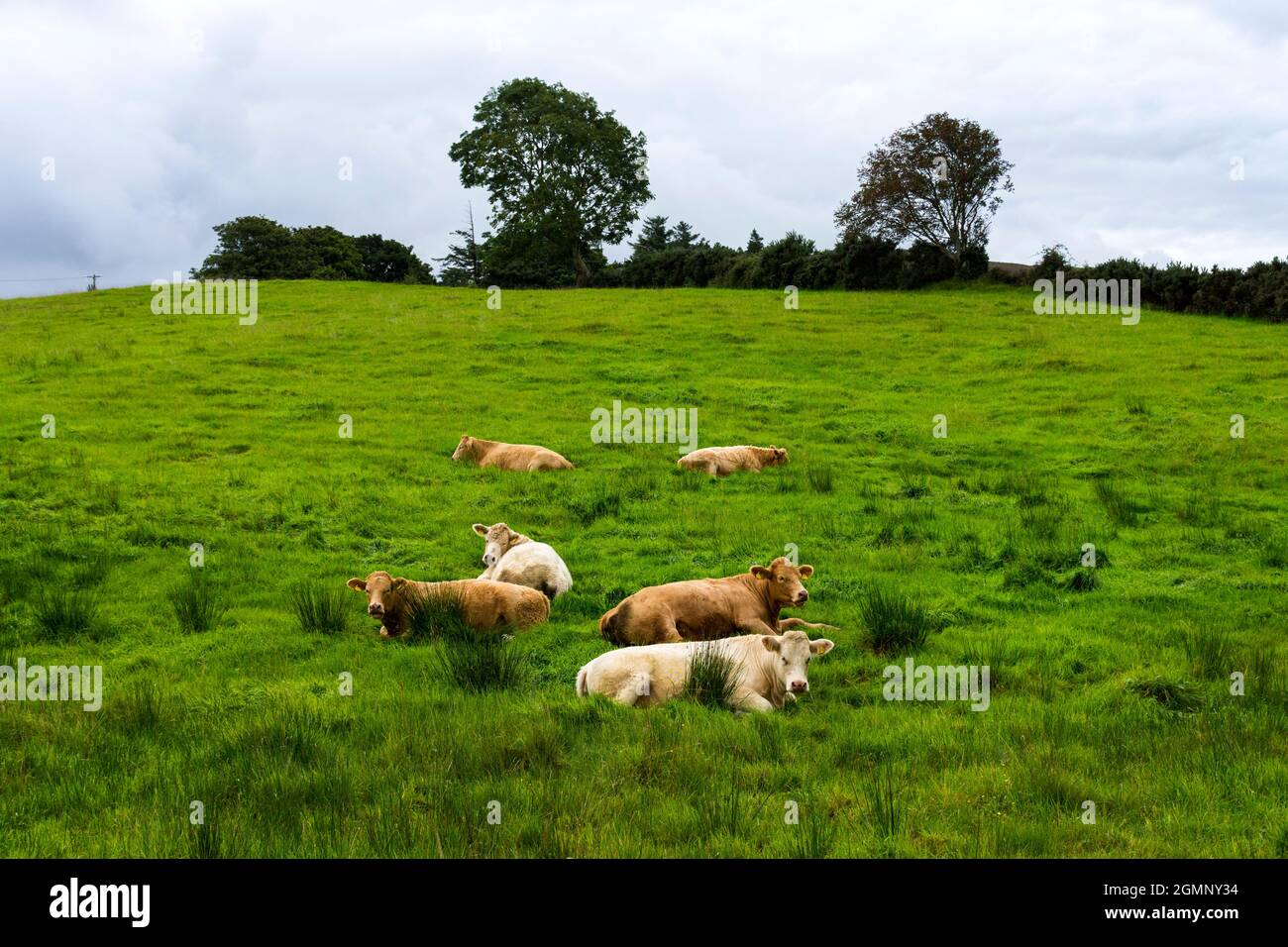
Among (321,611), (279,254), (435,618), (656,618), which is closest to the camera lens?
(656,618)

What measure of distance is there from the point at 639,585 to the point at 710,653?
335 cm

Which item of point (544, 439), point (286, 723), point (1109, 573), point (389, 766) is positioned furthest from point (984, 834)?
point (544, 439)

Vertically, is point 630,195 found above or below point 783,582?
above

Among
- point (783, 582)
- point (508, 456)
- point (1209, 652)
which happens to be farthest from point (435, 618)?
point (508, 456)

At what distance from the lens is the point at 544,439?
18.9 metres

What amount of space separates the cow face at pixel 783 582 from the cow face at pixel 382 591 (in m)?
3.59

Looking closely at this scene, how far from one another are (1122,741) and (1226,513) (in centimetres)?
926

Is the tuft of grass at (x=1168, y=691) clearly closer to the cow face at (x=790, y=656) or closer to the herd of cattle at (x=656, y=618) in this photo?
the herd of cattle at (x=656, y=618)

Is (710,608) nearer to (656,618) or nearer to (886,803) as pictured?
(656,618)

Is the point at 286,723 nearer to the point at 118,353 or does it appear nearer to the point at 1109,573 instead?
the point at 1109,573

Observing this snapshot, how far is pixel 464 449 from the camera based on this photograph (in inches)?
695

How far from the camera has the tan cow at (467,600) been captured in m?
9.45

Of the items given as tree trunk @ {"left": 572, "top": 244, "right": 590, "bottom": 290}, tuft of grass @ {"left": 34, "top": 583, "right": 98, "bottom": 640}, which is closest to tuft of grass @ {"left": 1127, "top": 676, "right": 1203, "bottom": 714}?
tuft of grass @ {"left": 34, "top": 583, "right": 98, "bottom": 640}

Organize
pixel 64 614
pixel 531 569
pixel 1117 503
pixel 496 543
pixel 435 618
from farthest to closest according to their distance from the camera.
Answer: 1. pixel 1117 503
2. pixel 496 543
3. pixel 531 569
4. pixel 64 614
5. pixel 435 618
